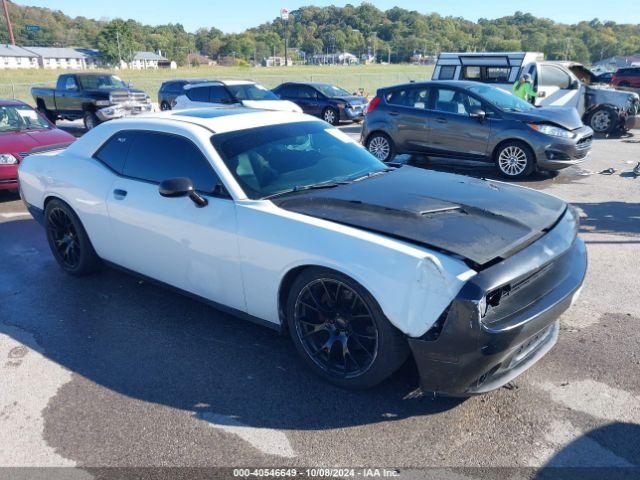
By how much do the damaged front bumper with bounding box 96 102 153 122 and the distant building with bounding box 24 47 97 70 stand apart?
301 feet

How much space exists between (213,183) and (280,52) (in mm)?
155901

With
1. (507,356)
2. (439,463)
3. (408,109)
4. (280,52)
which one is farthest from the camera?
(280,52)

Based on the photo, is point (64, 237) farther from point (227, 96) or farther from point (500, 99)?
point (227, 96)

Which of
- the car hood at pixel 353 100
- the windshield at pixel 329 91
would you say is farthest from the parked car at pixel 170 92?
the car hood at pixel 353 100

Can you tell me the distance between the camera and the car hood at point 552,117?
8961 millimetres

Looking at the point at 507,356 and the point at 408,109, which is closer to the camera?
the point at 507,356

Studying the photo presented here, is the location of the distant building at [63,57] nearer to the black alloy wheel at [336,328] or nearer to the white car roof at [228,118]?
the white car roof at [228,118]

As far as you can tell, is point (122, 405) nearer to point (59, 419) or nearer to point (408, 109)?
point (59, 419)

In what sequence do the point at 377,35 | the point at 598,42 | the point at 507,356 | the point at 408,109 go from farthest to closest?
1. the point at 377,35
2. the point at 598,42
3. the point at 408,109
4. the point at 507,356

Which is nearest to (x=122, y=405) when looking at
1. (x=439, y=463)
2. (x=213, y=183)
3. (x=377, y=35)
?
(x=213, y=183)

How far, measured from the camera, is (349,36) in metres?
137

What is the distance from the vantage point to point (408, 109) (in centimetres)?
1010

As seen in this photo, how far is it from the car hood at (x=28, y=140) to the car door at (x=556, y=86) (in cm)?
1167

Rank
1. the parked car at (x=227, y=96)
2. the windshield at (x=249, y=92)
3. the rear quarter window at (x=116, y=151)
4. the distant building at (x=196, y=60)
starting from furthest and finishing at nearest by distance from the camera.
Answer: the distant building at (x=196, y=60)
the windshield at (x=249, y=92)
the parked car at (x=227, y=96)
the rear quarter window at (x=116, y=151)
